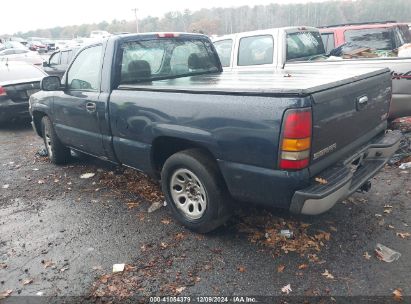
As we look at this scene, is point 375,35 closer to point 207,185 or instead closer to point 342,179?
point 342,179

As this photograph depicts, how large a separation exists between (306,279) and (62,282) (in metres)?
1.97

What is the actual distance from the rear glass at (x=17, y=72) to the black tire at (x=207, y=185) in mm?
6826

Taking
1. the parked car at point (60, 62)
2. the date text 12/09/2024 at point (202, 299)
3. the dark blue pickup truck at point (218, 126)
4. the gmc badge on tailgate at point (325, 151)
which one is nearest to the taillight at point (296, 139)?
the dark blue pickup truck at point (218, 126)

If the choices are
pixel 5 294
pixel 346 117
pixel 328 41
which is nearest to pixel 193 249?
pixel 5 294

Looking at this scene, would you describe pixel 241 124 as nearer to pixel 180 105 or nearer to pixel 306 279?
pixel 180 105

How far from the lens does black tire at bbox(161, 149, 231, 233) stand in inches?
126

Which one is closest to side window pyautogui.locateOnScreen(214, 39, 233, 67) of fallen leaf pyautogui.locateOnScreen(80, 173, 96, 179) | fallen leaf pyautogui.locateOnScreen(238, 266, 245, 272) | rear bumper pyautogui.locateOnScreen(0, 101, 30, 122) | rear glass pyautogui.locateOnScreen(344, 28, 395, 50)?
rear glass pyautogui.locateOnScreen(344, 28, 395, 50)

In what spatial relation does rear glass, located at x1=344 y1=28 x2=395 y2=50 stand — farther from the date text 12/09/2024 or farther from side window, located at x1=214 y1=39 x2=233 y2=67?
the date text 12/09/2024

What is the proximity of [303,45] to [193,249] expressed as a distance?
5102 millimetres

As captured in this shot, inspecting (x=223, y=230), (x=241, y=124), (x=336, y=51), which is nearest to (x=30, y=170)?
(x=223, y=230)

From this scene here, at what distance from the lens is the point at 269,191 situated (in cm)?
282

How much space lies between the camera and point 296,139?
102 inches

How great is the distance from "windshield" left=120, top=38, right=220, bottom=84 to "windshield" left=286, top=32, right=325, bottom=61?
2.24m

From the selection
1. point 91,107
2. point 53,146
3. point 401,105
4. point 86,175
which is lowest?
point 86,175
